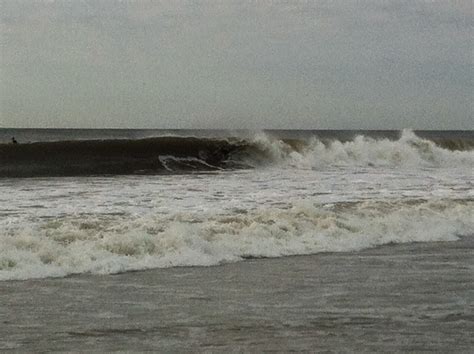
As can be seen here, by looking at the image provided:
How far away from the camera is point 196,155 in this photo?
81.3 ft

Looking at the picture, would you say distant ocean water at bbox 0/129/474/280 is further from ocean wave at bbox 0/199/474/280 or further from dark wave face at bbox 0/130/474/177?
dark wave face at bbox 0/130/474/177

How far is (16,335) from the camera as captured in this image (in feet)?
16.4

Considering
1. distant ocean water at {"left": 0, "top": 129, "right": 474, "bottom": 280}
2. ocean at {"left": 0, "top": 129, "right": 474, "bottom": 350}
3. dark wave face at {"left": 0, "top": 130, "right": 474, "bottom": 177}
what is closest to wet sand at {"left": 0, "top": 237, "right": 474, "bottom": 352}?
ocean at {"left": 0, "top": 129, "right": 474, "bottom": 350}

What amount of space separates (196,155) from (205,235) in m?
16.2

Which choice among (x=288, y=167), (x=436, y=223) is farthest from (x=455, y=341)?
(x=288, y=167)

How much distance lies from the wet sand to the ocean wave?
42 cm

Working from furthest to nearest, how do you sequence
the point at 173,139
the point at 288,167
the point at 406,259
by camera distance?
the point at 173,139
the point at 288,167
the point at 406,259

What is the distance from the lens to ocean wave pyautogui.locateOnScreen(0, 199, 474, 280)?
7.40 metres

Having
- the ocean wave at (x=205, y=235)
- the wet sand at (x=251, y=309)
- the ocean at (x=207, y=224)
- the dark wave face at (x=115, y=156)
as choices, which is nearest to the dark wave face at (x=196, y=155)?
the dark wave face at (x=115, y=156)

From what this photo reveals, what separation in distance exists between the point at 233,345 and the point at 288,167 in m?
19.7

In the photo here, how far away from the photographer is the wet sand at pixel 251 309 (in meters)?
4.89

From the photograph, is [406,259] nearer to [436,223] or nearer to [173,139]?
[436,223]

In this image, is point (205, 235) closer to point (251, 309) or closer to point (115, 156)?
point (251, 309)

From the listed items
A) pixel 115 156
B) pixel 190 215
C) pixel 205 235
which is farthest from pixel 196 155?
pixel 205 235
